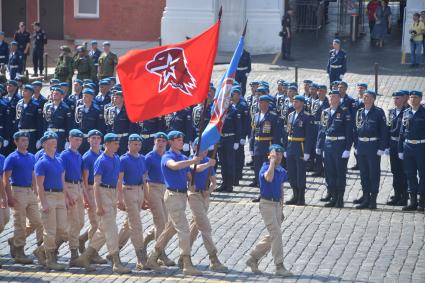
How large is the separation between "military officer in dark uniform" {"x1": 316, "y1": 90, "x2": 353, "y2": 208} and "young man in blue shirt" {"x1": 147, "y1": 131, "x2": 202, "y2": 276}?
15.4 feet

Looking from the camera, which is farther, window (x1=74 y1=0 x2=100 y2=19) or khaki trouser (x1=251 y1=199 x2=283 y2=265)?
window (x1=74 y1=0 x2=100 y2=19)

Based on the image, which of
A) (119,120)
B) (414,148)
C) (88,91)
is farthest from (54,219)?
(414,148)

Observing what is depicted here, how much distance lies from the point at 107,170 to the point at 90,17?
24108 millimetres

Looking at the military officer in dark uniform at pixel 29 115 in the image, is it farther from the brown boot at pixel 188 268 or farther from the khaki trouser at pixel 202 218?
the brown boot at pixel 188 268

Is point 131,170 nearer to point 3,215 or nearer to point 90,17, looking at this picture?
point 3,215

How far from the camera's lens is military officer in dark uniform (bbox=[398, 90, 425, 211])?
61.1 ft

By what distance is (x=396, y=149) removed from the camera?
761 inches

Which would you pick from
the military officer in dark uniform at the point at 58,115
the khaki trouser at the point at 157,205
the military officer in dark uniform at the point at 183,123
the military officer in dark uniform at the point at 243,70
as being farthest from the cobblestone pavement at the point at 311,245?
the military officer in dark uniform at the point at 243,70

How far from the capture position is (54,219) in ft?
49.2

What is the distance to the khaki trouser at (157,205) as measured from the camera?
15.5 m

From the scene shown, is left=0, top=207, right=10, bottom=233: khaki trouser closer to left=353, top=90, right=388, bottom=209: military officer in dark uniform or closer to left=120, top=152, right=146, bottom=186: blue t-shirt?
left=120, top=152, right=146, bottom=186: blue t-shirt

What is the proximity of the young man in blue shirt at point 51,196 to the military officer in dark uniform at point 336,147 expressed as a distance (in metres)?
5.69

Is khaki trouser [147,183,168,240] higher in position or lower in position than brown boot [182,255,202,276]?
→ higher

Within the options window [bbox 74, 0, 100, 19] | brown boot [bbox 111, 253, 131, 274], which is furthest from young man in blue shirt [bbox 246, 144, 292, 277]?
window [bbox 74, 0, 100, 19]
